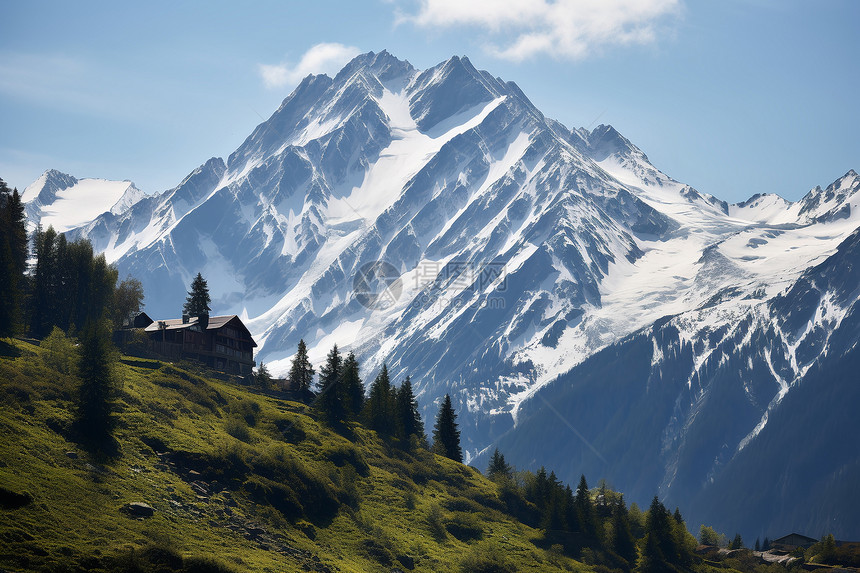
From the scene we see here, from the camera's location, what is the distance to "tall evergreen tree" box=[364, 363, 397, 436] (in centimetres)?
12472

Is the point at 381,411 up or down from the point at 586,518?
up

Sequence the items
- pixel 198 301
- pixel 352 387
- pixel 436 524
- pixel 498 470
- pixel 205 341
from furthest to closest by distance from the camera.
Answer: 1. pixel 498 470
2. pixel 198 301
3. pixel 205 341
4. pixel 352 387
5. pixel 436 524

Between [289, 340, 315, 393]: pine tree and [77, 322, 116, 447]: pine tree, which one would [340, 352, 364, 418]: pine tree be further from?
[77, 322, 116, 447]: pine tree

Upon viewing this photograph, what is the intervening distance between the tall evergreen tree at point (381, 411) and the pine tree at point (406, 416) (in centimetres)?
116

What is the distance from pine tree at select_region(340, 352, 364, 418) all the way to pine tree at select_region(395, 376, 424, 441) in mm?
6009

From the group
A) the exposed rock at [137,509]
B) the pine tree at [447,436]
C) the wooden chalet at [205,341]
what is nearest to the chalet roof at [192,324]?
the wooden chalet at [205,341]

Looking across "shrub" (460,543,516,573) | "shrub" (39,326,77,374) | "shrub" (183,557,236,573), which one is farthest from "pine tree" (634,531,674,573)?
"shrub" (39,326,77,374)

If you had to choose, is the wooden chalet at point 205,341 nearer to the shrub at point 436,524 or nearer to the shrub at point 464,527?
the shrub at point 436,524

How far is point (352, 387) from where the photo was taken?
12556 centimetres

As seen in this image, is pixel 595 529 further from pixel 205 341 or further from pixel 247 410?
pixel 205 341

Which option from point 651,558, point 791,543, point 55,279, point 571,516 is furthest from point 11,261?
point 791,543

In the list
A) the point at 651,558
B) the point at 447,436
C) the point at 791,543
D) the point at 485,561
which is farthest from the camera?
the point at 791,543

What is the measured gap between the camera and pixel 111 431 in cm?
8119

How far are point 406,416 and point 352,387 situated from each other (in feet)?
31.4
